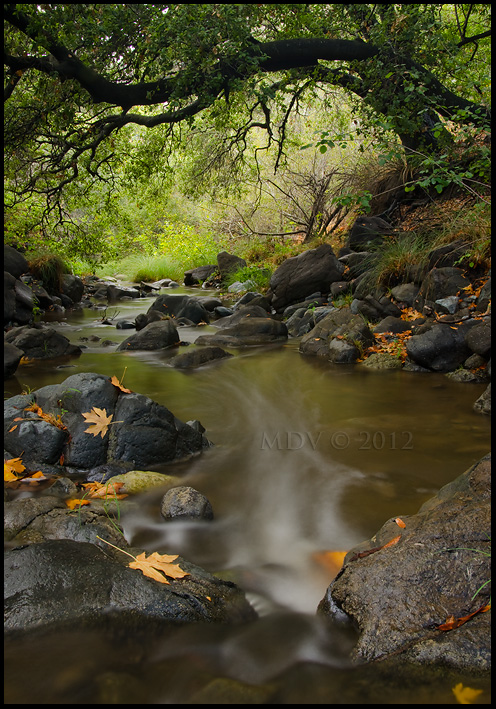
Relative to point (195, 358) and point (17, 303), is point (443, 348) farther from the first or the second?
point (17, 303)

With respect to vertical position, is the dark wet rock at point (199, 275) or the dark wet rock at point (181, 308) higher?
the dark wet rock at point (199, 275)

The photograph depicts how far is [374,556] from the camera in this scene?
229cm

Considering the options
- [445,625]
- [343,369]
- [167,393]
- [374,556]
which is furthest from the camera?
[343,369]

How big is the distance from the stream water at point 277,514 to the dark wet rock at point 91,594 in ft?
Answer: 0.28

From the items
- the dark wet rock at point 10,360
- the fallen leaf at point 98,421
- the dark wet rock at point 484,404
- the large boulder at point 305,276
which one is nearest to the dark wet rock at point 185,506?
the fallen leaf at point 98,421

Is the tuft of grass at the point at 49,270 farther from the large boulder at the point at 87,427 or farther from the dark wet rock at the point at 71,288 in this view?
the large boulder at the point at 87,427

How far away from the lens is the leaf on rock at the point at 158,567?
2.36 m

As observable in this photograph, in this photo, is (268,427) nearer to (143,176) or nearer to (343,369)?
(343,369)

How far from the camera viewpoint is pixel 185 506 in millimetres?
3293

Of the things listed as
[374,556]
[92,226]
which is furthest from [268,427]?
[92,226]

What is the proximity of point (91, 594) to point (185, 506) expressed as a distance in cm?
121

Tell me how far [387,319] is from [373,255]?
2723 millimetres

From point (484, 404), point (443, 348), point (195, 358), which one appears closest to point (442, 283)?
point (443, 348)

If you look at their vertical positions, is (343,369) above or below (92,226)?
below
